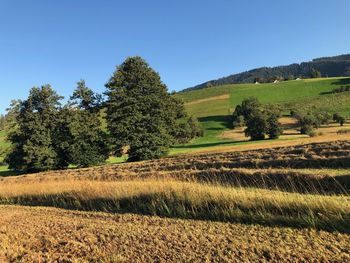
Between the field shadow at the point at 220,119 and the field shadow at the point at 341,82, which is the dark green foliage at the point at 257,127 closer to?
the field shadow at the point at 220,119

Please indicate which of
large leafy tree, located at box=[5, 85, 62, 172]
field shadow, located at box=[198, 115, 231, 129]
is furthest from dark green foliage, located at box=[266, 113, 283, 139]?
large leafy tree, located at box=[5, 85, 62, 172]

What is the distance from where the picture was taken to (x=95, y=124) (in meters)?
46.9

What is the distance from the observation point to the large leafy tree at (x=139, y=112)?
4338 cm

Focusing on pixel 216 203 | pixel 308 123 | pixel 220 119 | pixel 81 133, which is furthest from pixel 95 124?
pixel 220 119

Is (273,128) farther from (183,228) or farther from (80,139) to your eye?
(183,228)

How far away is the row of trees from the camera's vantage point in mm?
43875

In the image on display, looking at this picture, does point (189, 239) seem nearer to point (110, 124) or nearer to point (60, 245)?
point (60, 245)

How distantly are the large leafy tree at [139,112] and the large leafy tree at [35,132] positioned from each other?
29.6 ft

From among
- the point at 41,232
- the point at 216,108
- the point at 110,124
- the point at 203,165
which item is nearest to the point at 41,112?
the point at 110,124

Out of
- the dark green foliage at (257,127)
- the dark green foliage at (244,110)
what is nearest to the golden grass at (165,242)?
the dark green foliage at (257,127)

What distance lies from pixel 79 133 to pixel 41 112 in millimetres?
7288

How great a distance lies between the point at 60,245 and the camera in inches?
235

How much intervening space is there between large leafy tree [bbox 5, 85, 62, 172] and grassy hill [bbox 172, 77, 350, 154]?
43.7 m

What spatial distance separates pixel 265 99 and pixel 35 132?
298ft
